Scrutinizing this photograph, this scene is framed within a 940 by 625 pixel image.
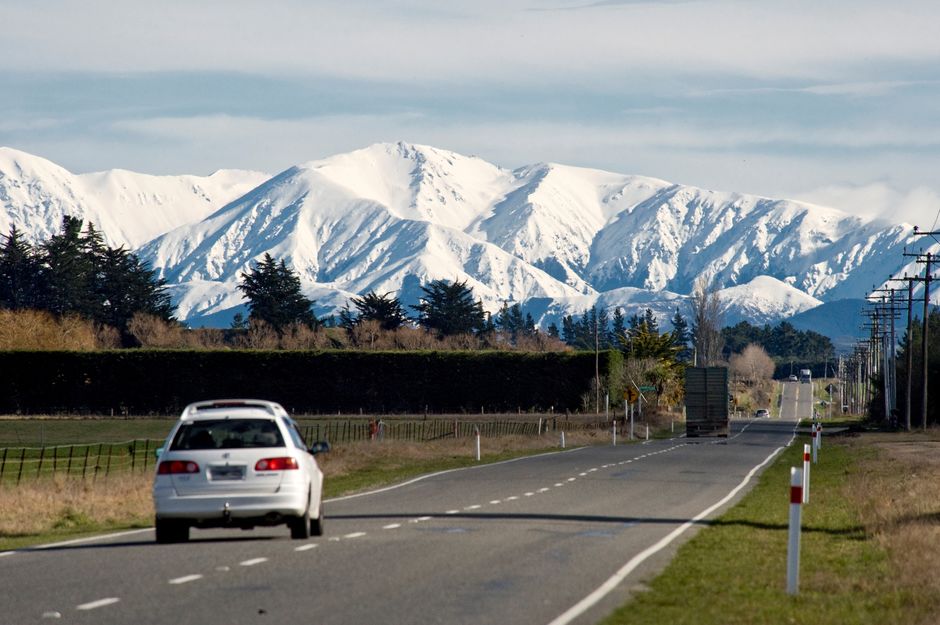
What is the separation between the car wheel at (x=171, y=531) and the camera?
19234 millimetres

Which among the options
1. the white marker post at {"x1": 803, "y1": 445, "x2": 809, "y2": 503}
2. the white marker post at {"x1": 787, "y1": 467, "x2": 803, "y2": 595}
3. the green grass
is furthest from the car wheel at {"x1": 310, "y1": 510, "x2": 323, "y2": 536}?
the white marker post at {"x1": 803, "y1": 445, "x2": 809, "y2": 503}

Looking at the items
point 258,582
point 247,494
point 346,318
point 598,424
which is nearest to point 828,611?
point 258,582

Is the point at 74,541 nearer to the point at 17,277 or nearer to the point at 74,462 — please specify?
the point at 74,462

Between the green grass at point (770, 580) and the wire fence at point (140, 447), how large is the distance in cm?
1805

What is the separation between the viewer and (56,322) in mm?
127125

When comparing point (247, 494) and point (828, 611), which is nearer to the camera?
point (828, 611)

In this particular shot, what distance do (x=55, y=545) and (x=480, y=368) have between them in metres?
80.3

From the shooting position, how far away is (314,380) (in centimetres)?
9981

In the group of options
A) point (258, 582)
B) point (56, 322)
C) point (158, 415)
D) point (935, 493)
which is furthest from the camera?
point (56, 322)

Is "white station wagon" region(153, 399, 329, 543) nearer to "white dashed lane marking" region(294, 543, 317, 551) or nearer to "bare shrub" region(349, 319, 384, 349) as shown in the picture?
"white dashed lane marking" region(294, 543, 317, 551)

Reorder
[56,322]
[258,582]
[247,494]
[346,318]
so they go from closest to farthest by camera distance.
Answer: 1. [258,582]
2. [247,494]
3. [56,322]
4. [346,318]

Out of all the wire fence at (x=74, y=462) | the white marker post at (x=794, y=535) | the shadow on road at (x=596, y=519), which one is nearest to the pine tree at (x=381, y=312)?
the wire fence at (x=74, y=462)

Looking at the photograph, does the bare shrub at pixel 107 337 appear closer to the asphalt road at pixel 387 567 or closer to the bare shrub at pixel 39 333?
the bare shrub at pixel 39 333

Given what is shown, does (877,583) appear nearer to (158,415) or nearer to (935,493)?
(935,493)
